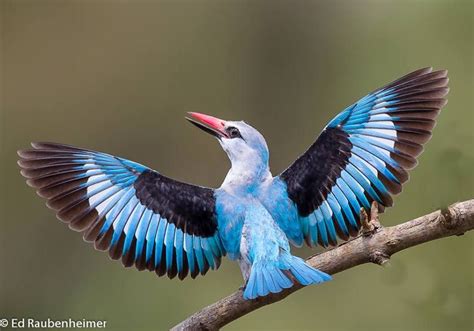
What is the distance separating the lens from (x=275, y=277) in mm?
4781

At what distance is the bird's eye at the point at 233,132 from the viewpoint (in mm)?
5516

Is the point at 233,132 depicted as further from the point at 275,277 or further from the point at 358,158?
the point at 275,277

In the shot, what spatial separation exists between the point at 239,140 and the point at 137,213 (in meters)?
0.69

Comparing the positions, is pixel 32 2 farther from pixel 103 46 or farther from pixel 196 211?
pixel 196 211

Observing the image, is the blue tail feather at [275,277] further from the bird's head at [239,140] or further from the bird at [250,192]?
the bird's head at [239,140]

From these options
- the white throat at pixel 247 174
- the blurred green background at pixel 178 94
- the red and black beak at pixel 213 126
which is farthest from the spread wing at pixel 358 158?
the blurred green background at pixel 178 94

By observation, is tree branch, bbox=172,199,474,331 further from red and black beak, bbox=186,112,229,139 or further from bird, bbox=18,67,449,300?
red and black beak, bbox=186,112,229,139

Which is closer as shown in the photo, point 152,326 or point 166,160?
point 152,326

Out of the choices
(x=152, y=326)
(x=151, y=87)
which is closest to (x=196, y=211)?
(x=152, y=326)

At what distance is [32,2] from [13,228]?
93.4 inches

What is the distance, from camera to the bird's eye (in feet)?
18.1

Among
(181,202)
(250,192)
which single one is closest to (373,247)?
(250,192)

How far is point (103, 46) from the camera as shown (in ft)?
33.5

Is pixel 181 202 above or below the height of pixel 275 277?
above
